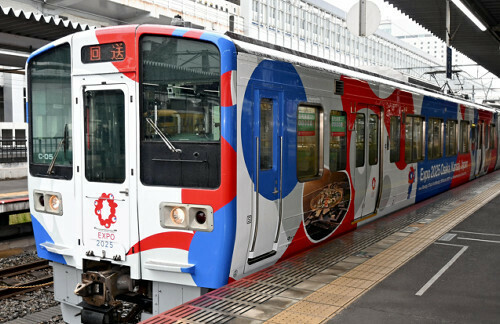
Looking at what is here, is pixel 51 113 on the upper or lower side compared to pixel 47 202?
upper

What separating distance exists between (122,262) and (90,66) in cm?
194

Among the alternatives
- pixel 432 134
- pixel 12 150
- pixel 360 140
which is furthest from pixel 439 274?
pixel 12 150

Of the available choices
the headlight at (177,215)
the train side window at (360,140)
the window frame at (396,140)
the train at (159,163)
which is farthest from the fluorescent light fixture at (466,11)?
the headlight at (177,215)

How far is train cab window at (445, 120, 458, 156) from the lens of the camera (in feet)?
43.3

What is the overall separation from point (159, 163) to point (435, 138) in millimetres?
8992

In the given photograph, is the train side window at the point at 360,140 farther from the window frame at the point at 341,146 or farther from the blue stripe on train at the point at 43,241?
the blue stripe on train at the point at 43,241

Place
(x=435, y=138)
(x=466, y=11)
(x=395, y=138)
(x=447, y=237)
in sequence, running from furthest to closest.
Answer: (x=435, y=138) < (x=466, y=11) < (x=395, y=138) < (x=447, y=237)

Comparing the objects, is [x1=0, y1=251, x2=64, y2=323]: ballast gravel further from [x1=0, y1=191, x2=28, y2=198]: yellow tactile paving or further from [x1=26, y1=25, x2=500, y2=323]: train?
[x1=0, y1=191, x2=28, y2=198]: yellow tactile paving

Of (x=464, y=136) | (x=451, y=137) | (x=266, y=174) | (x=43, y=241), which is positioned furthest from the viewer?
(x=464, y=136)

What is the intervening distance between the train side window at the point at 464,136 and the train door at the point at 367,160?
705 cm

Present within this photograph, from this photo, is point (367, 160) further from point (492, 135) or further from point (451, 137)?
point (492, 135)

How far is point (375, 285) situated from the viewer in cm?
536

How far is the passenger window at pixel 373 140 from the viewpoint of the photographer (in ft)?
27.4

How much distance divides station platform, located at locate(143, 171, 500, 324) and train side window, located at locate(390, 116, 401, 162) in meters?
1.59
